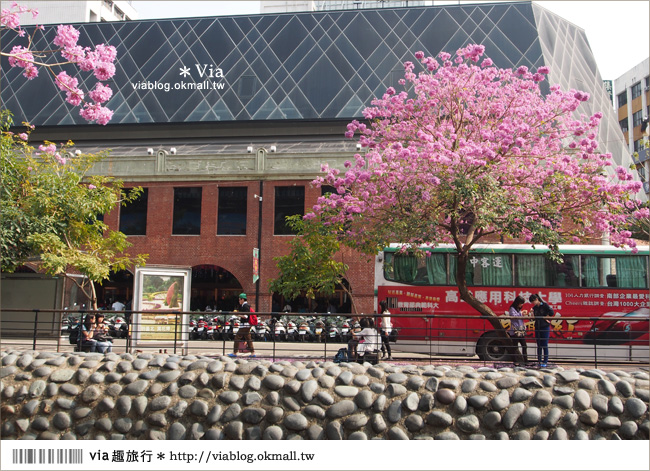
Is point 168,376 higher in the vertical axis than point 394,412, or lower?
Result: higher

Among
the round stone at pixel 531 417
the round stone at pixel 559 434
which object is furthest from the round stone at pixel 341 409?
the round stone at pixel 559 434

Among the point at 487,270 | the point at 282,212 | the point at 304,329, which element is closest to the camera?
the point at 487,270

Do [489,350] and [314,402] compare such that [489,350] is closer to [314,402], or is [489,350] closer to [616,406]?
[616,406]

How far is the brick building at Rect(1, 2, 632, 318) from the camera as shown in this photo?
32594 mm

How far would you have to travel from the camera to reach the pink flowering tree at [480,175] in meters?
14.3

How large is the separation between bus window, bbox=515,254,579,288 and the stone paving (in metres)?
11.7

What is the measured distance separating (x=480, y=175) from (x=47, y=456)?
11641mm

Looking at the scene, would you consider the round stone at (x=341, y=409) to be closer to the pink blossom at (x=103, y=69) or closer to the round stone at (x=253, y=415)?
the round stone at (x=253, y=415)

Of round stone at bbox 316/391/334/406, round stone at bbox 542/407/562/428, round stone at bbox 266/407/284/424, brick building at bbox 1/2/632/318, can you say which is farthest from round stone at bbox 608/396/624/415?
brick building at bbox 1/2/632/318

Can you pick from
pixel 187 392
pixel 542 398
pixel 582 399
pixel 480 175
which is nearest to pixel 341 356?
pixel 480 175

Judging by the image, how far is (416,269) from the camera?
18250 mm

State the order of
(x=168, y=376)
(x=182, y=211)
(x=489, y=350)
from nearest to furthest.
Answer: (x=168, y=376) → (x=489, y=350) → (x=182, y=211)

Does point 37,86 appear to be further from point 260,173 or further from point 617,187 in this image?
point 617,187

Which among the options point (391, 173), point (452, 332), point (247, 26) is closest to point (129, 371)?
point (391, 173)
